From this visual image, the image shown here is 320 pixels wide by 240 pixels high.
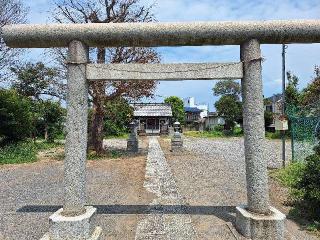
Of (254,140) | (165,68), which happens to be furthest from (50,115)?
(254,140)

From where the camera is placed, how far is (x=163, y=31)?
220 inches

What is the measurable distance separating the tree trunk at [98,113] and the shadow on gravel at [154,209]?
1073 centimetres

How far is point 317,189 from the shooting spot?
6.48 m

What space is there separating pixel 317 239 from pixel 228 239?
166 cm

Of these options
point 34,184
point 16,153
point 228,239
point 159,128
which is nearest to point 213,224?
point 228,239

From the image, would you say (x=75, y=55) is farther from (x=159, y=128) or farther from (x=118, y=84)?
(x=159, y=128)

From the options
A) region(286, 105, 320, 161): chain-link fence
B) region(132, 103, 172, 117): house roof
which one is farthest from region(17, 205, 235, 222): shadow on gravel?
region(132, 103, 172, 117): house roof

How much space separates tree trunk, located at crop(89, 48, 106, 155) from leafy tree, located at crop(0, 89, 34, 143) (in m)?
5.33

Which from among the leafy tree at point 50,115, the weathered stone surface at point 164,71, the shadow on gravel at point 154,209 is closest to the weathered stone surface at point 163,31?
the weathered stone surface at point 164,71

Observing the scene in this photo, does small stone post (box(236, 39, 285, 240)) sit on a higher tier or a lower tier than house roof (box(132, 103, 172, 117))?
lower

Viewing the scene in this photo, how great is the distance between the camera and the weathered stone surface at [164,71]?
561cm

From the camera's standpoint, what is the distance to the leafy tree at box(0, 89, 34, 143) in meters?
20.4

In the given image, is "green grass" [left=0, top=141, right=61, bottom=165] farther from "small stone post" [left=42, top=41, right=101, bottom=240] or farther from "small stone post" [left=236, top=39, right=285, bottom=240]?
"small stone post" [left=236, top=39, right=285, bottom=240]

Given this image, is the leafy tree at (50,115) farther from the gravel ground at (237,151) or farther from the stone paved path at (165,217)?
the stone paved path at (165,217)
